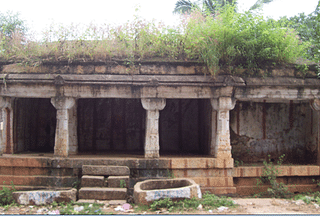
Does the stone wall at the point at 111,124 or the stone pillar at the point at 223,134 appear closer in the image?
the stone pillar at the point at 223,134

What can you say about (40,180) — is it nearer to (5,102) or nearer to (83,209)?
(83,209)

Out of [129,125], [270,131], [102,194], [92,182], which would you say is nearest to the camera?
[102,194]

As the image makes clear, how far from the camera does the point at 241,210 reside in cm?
497

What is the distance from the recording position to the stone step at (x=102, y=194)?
5180mm

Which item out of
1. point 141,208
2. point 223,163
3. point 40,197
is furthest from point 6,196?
point 223,163

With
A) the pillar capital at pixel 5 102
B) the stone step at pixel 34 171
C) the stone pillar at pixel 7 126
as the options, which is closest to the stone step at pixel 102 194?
the stone step at pixel 34 171

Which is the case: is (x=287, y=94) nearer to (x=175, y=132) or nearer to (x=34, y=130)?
(x=175, y=132)

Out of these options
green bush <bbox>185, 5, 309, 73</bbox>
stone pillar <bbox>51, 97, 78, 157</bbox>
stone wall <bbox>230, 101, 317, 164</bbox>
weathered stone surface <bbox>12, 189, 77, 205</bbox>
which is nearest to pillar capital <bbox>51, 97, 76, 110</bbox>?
stone pillar <bbox>51, 97, 78, 157</bbox>

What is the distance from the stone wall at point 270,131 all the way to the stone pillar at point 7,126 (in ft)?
19.5

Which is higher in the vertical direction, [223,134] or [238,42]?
[238,42]

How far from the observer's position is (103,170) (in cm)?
564

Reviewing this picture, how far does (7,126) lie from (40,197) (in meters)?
2.52

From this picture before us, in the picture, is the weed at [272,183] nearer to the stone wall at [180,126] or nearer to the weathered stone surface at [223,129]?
the weathered stone surface at [223,129]

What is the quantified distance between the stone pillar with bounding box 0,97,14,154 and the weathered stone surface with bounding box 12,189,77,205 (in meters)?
1.78
